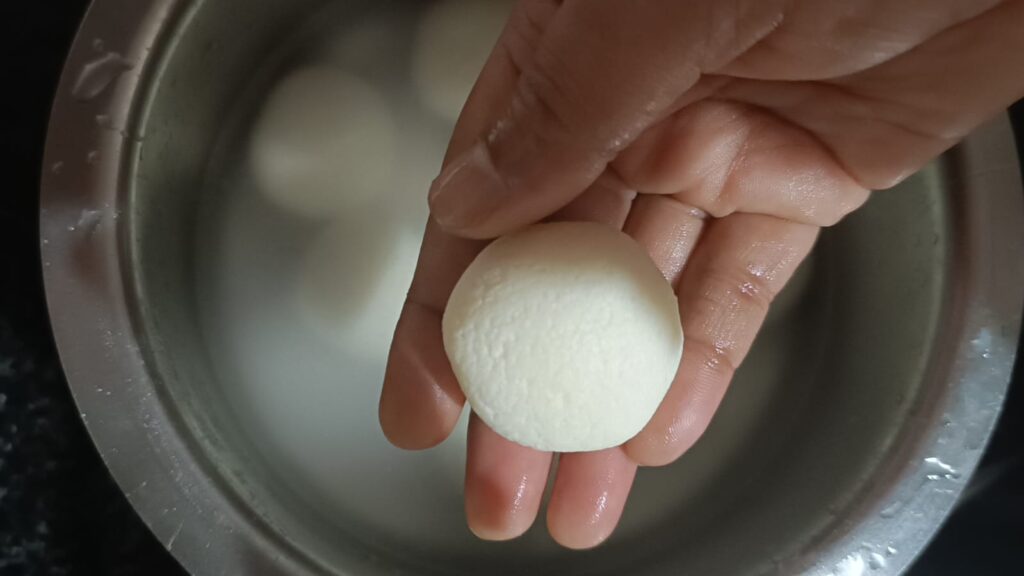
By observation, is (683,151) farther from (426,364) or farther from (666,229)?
(426,364)

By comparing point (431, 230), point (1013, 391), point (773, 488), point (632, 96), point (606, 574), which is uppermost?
point (632, 96)

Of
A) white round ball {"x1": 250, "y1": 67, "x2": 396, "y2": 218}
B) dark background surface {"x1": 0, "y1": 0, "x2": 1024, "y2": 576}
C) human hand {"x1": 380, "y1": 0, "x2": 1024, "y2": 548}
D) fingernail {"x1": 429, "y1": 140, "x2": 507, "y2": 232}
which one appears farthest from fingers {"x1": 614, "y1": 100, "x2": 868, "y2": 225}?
dark background surface {"x1": 0, "y1": 0, "x2": 1024, "y2": 576}

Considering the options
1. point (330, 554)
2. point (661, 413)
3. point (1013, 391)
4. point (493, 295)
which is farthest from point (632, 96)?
point (1013, 391)

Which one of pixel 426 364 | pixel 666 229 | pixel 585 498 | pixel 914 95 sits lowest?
pixel 585 498

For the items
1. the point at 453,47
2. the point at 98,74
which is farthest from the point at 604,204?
the point at 98,74

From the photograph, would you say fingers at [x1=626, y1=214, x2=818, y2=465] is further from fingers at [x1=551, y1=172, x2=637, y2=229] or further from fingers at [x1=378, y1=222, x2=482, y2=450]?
→ fingers at [x1=378, y1=222, x2=482, y2=450]

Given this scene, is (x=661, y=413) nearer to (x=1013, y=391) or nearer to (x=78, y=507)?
(x=1013, y=391)
